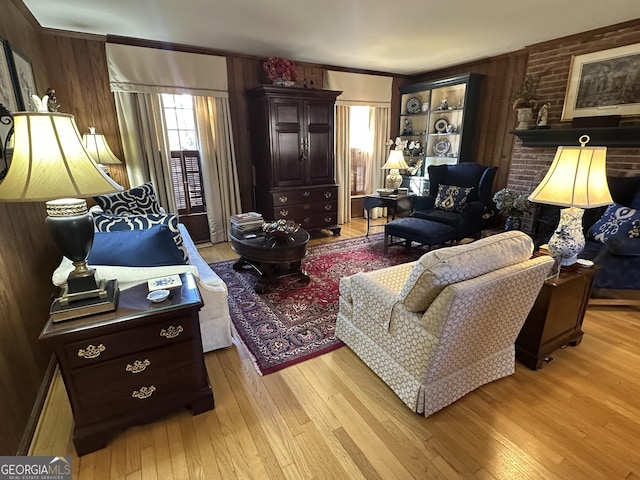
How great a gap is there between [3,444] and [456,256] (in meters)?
2.04

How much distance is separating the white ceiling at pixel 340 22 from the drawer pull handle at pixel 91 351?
2663mm

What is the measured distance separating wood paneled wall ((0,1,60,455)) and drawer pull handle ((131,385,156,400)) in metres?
0.48

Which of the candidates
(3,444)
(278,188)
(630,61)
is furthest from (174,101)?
(630,61)

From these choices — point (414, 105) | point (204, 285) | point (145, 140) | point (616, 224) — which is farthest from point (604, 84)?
point (145, 140)

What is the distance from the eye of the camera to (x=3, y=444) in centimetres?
129

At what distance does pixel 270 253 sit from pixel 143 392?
1.46m

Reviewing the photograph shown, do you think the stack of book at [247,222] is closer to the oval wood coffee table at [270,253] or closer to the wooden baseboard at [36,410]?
the oval wood coffee table at [270,253]

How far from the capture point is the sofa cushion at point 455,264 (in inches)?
54.6

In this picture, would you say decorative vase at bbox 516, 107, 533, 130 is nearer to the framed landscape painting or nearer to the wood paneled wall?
the framed landscape painting

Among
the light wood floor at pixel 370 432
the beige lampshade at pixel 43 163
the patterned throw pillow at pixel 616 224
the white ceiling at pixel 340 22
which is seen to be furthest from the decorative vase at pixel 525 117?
the beige lampshade at pixel 43 163

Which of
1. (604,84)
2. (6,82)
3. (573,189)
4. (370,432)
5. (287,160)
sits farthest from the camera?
(287,160)

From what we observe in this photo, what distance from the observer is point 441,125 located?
5.04 meters

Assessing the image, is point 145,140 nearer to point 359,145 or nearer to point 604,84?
point 359,145

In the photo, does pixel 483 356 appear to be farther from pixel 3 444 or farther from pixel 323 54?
pixel 323 54
